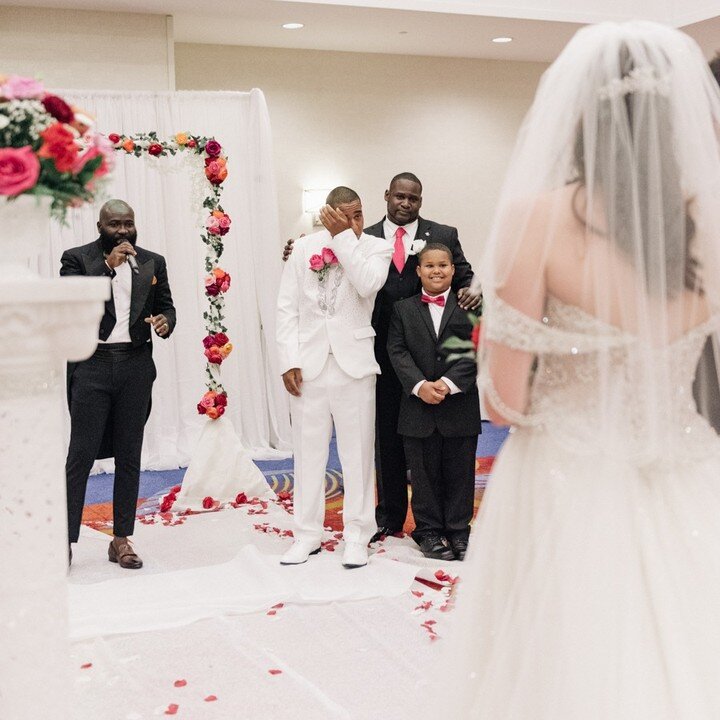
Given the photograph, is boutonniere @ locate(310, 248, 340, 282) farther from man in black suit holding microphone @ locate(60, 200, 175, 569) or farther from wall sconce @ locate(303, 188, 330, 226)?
wall sconce @ locate(303, 188, 330, 226)

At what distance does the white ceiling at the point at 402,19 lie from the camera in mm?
7531

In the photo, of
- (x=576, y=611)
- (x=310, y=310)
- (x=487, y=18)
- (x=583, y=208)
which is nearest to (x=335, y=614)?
(x=310, y=310)

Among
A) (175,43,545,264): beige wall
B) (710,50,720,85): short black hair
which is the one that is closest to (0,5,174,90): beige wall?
(175,43,545,264): beige wall

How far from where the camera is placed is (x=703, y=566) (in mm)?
1926

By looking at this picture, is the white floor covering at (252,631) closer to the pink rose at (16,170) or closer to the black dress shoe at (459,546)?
the black dress shoe at (459,546)

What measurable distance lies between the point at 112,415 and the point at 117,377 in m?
0.22

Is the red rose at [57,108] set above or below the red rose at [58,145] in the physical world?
above

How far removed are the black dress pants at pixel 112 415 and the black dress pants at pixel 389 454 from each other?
1164 millimetres

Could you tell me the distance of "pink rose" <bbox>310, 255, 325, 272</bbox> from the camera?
15.6 feet

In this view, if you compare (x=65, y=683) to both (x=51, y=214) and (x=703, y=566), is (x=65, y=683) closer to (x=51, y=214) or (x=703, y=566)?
(x=51, y=214)

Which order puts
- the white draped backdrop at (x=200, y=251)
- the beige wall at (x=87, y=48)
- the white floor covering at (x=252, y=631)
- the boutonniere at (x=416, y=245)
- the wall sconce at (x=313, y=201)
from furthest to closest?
the wall sconce at (x=313, y=201) < the white draped backdrop at (x=200, y=251) < the beige wall at (x=87, y=48) < the boutonniere at (x=416, y=245) < the white floor covering at (x=252, y=631)

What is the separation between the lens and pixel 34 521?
1968mm

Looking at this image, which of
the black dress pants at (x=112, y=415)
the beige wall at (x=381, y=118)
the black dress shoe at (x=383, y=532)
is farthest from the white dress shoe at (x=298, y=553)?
the beige wall at (x=381, y=118)

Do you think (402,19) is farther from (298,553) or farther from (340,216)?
(298,553)
